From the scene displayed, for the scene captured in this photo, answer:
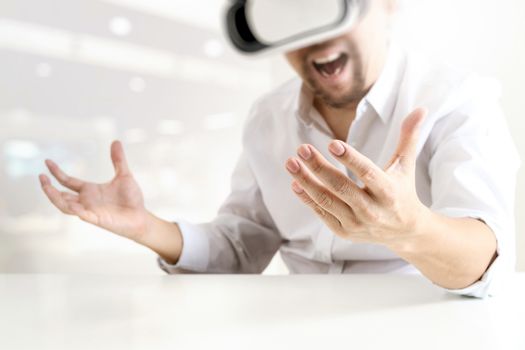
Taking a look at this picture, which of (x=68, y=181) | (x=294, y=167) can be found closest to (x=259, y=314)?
(x=294, y=167)

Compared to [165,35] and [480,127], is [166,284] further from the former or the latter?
[165,35]

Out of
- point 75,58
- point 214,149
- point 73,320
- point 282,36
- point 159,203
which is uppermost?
point 282,36

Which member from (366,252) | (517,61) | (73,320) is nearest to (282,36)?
(73,320)

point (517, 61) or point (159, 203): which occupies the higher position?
point (517, 61)

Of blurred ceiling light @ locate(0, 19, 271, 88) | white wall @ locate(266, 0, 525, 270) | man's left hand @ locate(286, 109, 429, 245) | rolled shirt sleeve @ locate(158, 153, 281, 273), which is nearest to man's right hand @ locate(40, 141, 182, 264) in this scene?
rolled shirt sleeve @ locate(158, 153, 281, 273)

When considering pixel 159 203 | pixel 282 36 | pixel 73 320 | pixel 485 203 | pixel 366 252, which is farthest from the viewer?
pixel 159 203

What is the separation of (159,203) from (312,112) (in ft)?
1.68

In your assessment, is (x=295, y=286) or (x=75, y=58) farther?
(x=75, y=58)

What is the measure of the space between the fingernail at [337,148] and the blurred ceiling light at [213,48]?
3.53ft

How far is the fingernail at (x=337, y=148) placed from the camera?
62 cm

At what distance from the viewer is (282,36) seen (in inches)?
14.2

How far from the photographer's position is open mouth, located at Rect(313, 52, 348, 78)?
3.57 ft

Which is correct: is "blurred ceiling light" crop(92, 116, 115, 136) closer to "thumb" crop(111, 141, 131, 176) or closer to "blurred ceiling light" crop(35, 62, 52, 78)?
"blurred ceiling light" crop(35, 62, 52, 78)

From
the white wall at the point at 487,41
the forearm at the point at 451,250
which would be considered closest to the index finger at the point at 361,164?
the forearm at the point at 451,250
